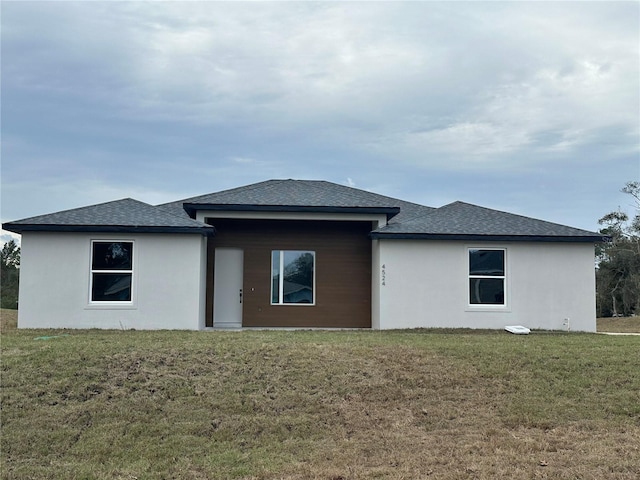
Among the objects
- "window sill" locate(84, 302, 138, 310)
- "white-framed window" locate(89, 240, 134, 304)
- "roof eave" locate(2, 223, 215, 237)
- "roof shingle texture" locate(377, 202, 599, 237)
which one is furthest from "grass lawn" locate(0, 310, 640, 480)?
"roof shingle texture" locate(377, 202, 599, 237)

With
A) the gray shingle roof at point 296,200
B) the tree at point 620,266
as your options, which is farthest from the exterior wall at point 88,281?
the tree at point 620,266

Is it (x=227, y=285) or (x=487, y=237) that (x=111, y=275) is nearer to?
(x=227, y=285)

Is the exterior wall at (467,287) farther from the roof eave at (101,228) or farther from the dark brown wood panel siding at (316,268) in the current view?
the roof eave at (101,228)

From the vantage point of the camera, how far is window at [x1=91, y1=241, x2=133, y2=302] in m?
15.2

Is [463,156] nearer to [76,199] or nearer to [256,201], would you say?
[256,201]

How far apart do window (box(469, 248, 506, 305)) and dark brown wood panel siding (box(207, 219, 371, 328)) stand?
3001 millimetres

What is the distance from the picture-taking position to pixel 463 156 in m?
23.0

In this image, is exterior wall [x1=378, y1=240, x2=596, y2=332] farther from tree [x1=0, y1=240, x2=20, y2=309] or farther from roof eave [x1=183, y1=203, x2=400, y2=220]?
tree [x1=0, y1=240, x2=20, y2=309]

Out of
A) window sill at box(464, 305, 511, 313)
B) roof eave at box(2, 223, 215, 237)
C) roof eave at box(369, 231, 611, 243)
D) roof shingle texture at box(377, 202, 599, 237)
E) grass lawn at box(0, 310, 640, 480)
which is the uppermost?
roof shingle texture at box(377, 202, 599, 237)

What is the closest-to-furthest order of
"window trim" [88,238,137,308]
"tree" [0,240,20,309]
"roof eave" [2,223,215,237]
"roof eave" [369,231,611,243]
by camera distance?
"roof eave" [2,223,215,237] → "window trim" [88,238,137,308] → "roof eave" [369,231,611,243] → "tree" [0,240,20,309]

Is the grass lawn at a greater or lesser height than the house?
lesser

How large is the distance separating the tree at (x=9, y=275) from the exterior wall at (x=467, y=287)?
81.7 feet

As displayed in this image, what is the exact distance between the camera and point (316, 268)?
56.7 ft

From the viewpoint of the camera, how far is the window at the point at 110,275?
1516 centimetres
